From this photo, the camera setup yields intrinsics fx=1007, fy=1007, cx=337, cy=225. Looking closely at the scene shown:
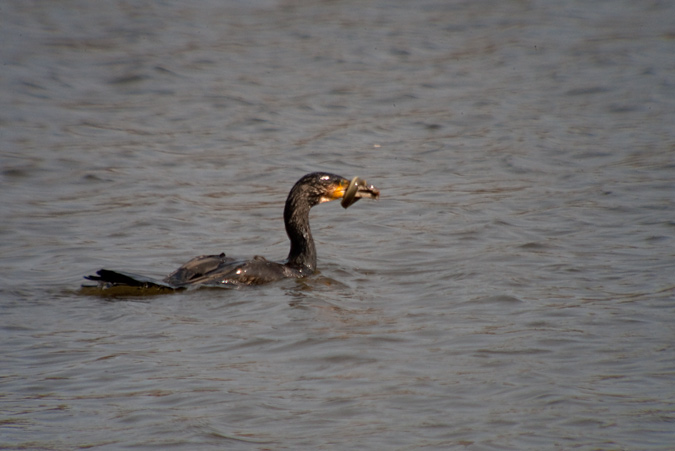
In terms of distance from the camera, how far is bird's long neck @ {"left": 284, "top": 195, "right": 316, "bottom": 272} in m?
9.22

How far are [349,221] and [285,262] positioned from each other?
1984 mm

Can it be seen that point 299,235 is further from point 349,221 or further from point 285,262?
point 349,221

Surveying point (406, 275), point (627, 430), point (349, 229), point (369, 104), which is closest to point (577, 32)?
point (369, 104)

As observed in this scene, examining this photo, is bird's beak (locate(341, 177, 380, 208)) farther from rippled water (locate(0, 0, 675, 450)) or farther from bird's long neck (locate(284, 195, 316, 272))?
rippled water (locate(0, 0, 675, 450))

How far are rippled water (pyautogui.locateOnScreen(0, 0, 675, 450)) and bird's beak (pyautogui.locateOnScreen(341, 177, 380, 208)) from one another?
2.11ft

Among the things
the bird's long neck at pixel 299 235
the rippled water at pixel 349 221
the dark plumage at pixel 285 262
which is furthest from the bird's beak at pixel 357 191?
the rippled water at pixel 349 221

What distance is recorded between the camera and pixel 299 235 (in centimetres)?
927

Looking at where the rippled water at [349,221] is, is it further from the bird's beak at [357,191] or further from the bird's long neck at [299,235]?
the bird's beak at [357,191]

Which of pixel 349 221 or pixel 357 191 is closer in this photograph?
pixel 357 191

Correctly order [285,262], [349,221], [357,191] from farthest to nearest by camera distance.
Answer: [349,221]
[285,262]
[357,191]

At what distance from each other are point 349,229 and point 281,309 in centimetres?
306

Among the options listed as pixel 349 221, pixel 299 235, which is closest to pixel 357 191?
pixel 299 235

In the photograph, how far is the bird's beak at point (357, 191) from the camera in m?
9.12

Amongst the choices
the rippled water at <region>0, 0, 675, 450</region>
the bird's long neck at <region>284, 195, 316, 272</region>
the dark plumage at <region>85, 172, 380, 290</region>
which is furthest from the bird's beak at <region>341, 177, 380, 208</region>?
the rippled water at <region>0, 0, 675, 450</region>
